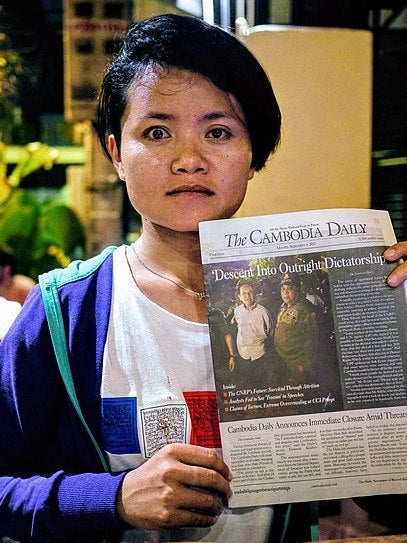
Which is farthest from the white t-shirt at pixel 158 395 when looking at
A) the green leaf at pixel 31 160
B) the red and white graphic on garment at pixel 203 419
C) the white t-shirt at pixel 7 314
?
the green leaf at pixel 31 160

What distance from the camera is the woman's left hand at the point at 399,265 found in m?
0.91

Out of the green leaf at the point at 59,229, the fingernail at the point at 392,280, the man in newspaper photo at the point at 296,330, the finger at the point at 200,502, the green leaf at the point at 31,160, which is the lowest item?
the finger at the point at 200,502

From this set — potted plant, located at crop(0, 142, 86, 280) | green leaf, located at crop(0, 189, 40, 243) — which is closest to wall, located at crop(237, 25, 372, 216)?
potted plant, located at crop(0, 142, 86, 280)

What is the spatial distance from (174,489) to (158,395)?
5.4 inches

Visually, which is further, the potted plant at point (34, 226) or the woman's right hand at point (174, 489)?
the potted plant at point (34, 226)

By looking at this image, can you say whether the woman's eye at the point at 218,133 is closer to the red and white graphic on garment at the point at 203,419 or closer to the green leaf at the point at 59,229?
the red and white graphic on garment at the point at 203,419

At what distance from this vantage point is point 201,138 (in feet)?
3.17

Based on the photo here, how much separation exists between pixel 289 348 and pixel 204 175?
0.26 metres

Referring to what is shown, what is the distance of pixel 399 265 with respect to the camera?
92 centimetres

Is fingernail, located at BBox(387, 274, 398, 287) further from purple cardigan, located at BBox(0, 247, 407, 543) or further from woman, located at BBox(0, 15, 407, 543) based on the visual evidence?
purple cardigan, located at BBox(0, 247, 407, 543)

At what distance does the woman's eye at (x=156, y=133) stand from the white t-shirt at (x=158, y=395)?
217 mm

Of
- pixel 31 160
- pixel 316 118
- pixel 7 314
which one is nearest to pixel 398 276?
pixel 316 118

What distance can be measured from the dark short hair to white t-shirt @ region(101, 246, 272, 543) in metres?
0.28

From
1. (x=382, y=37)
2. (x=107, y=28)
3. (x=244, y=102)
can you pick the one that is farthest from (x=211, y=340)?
(x=107, y=28)
